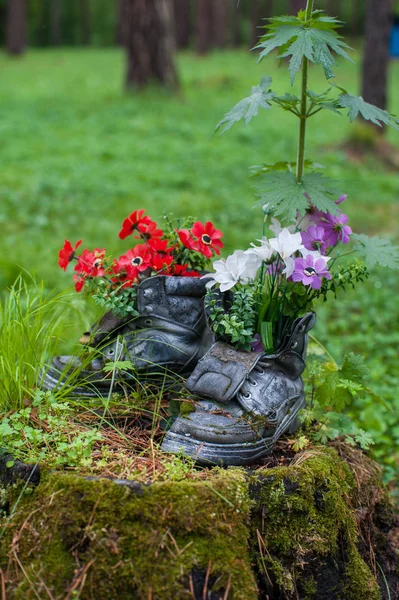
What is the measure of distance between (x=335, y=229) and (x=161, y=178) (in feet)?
20.5

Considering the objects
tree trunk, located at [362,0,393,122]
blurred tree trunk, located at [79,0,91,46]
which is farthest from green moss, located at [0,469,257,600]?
blurred tree trunk, located at [79,0,91,46]

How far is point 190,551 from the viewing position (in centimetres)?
193

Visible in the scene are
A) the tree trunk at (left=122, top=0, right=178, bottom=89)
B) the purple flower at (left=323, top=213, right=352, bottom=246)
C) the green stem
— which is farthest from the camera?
the tree trunk at (left=122, top=0, right=178, bottom=89)

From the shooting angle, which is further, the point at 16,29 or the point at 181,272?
the point at 16,29

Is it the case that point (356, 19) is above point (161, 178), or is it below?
above

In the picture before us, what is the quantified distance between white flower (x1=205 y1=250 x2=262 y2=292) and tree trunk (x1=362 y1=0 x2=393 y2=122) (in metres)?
9.28

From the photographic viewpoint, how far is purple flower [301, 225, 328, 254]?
2.53 metres

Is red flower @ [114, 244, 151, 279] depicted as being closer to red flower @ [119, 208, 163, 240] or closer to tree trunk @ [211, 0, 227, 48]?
red flower @ [119, 208, 163, 240]

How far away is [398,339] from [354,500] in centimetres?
274

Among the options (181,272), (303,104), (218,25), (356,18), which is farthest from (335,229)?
(356,18)

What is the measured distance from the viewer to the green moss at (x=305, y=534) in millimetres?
2137

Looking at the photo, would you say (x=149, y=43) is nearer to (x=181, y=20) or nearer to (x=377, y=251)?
(x=377, y=251)

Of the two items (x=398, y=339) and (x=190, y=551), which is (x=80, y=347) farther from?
(x=398, y=339)

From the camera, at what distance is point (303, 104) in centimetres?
250
